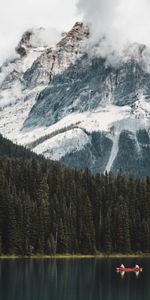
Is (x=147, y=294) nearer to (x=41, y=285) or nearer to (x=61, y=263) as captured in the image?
(x=41, y=285)

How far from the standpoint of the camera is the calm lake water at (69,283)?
12050 cm

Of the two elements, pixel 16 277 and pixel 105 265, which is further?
pixel 105 265

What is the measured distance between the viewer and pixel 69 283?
139000mm

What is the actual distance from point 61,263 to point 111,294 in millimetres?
68900

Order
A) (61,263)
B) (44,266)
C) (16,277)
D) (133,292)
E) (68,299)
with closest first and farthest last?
Result: (68,299)
(133,292)
(16,277)
(44,266)
(61,263)

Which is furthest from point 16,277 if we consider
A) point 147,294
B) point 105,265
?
point 105,265

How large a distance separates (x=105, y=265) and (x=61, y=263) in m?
13.0

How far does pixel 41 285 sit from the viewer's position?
133 m

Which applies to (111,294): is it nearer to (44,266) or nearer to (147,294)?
(147,294)

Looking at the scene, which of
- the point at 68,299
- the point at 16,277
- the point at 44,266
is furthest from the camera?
the point at 44,266

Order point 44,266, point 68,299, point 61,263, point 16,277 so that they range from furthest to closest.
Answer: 1. point 61,263
2. point 44,266
3. point 16,277
4. point 68,299

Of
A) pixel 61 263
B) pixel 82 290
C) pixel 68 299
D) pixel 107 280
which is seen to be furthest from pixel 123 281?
pixel 61 263

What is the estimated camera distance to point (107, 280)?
473ft

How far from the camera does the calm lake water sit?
120500 mm
